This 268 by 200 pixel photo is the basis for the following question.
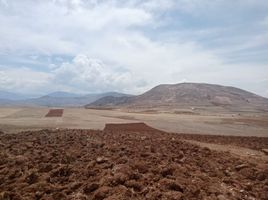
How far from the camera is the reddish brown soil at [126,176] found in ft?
29.7

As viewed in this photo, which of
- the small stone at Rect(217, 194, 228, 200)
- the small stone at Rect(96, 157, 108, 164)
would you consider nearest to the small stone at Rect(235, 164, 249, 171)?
the small stone at Rect(217, 194, 228, 200)

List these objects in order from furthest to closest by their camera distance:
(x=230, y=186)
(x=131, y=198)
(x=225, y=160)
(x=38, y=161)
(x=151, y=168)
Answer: (x=225, y=160) < (x=38, y=161) < (x=151, y=168) < (x=230, y=186) < (x=131, y=198)

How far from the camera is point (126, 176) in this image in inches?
393

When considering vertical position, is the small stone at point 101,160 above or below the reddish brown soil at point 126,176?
above

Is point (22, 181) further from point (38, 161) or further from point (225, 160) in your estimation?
point (225, 160)

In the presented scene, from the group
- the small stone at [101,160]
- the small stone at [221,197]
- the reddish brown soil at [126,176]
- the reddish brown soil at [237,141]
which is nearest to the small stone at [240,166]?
the reddish brown soil at [126,176]

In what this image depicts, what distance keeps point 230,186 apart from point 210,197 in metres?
1.66

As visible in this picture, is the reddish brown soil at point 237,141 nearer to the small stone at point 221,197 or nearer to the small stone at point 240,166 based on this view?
the small stone at point 240,166

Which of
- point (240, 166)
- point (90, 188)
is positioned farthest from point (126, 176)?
point (240, 166)

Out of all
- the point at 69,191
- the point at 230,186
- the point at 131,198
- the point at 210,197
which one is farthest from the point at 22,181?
the point at 230,186

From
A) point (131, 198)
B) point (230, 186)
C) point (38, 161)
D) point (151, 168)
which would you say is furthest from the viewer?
point (38, 161)

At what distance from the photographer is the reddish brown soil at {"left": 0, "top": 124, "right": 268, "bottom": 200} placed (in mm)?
9039

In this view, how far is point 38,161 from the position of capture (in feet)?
43.0

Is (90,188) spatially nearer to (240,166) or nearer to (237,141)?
(240,166)
